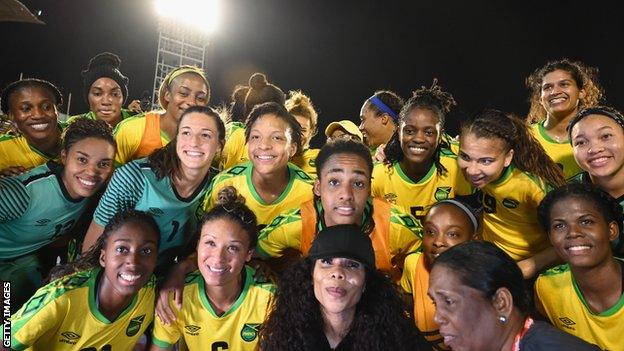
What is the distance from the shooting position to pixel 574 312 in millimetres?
3180

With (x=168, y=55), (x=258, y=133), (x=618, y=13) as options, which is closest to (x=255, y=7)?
(x=168, y=55)

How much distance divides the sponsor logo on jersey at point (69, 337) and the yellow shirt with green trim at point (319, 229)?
1.39 metres

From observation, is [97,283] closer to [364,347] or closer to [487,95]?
[364,347]

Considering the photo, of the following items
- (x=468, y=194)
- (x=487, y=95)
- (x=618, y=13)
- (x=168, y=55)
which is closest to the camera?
(x=468, y=194)

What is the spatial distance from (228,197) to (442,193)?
1.86 m

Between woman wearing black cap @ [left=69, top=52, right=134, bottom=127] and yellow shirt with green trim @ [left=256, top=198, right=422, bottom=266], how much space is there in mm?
2559

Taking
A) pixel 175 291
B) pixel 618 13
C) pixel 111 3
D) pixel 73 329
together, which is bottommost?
pixel 73 329

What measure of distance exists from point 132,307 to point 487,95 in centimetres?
1579

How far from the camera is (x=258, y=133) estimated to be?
4066 millimetres

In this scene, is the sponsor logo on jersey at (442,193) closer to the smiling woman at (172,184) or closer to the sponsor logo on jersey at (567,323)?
the sponsor logo on jersey at (567,323)

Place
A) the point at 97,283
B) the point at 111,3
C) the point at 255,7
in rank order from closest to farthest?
1. the point at 97,283
2. the point at 111,3
3. the point at 255,7

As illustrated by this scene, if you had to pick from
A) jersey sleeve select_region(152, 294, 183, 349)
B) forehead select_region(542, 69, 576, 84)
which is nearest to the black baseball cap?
jersey sleeve select_region(152, 294, 183, 349)

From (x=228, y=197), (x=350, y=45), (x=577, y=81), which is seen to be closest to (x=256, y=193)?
(x=228, y=197)

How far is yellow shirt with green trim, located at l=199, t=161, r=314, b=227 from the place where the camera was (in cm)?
403
